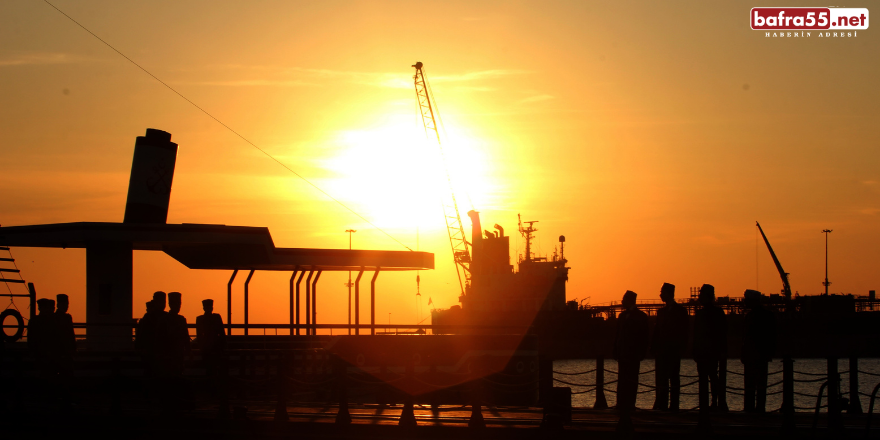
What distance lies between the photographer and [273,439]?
13.1 metres

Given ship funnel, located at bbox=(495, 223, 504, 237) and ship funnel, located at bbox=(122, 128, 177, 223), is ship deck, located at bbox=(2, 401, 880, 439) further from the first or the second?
ship funnel, located at bbox=(495, 223, 504, 237)

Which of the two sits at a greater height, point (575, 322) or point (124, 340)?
point (124, 340)

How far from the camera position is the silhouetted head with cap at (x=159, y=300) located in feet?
43.3

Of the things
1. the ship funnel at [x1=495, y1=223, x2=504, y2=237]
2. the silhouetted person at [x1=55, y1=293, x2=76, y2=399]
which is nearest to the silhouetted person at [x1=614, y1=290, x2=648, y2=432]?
the silhouetted person at [x1=55, y1=293, x2=76, y2=399]

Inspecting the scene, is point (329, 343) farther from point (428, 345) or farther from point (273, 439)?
point (273, 439)

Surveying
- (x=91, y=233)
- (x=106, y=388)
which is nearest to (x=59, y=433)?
(x=106, y=388)

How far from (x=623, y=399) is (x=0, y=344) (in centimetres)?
1227

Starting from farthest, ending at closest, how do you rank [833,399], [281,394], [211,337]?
[211,337]
[281,394]
[833,399]

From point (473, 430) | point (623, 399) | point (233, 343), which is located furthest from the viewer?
point (233, 343)

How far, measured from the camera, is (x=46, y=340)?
47.7 feet

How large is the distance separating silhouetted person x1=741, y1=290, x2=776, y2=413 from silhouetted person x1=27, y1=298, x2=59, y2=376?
12.4 m

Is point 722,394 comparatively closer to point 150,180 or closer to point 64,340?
point 64,340

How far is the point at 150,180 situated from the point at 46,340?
11.0 meters

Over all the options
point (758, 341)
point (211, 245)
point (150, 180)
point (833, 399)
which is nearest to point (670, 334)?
point (758, 341)
